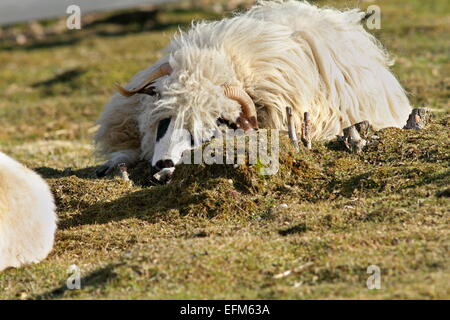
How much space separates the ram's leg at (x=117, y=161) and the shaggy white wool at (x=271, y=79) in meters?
0.02

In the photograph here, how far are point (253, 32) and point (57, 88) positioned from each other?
10.3m

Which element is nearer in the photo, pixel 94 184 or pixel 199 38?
pixel 94 184

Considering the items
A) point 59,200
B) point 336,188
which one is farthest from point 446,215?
point 59,200

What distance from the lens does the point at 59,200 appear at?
779 centimetres

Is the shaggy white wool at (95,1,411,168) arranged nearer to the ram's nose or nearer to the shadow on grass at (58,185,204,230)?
the ram's nose

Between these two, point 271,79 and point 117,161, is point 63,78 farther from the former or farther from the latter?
point 271,79

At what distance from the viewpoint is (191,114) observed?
834 cm

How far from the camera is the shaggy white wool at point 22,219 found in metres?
6.39

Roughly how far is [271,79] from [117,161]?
6.51 ft

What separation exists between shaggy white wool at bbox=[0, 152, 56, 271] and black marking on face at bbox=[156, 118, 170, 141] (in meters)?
1.93
